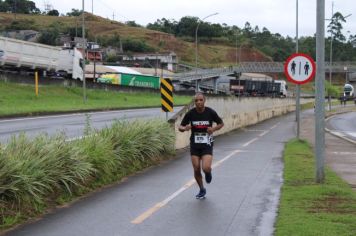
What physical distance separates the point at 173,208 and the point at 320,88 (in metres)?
3.76

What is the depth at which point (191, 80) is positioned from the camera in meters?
114

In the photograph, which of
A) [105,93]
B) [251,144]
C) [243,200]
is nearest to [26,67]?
[105,93]

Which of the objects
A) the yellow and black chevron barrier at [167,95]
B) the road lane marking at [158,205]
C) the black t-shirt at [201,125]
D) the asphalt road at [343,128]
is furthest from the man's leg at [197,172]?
the asphalt road at [343,128]

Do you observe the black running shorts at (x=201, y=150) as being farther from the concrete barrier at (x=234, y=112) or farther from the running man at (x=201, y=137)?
the concrete barrier at (x=234, y=112)

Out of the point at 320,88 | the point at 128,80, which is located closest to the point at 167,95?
the point at 320,88

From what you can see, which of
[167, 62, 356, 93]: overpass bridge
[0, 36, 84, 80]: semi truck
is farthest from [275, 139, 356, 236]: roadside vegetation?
[167, 62, 356, 93]: overpass bridge

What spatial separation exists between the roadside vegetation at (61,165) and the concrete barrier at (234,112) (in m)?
4.12

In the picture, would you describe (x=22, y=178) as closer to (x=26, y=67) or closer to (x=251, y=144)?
(x=251, y=144)

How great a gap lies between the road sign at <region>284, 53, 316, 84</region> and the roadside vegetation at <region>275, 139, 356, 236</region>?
14.6ft

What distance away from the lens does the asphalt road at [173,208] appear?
7.74 meters

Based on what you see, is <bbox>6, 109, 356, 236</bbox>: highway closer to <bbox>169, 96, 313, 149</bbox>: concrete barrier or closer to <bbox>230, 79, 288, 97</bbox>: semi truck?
<bbox>169, 96, 313, 149</bbox>: concrete barrier

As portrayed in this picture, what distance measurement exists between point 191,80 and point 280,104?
196 ft

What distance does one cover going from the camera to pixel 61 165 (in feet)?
32.1

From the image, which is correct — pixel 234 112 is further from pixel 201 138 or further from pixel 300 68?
pixel 201 138
